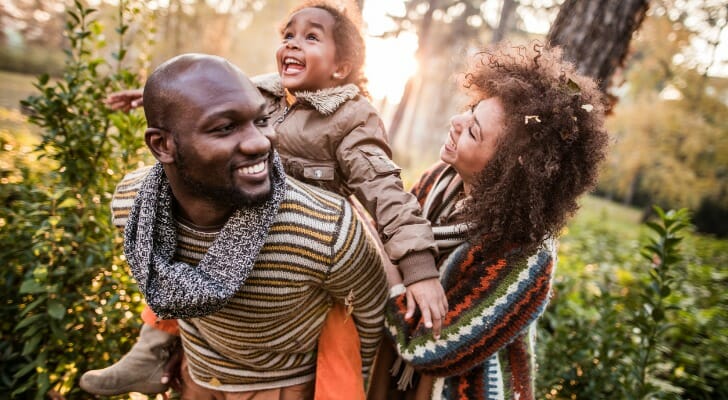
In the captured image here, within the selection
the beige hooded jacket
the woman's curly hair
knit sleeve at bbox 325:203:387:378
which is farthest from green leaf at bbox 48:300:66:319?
the woman's curly hair

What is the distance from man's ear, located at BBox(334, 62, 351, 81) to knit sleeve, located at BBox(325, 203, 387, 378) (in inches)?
33.0

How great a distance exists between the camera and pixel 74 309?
83.9 inches

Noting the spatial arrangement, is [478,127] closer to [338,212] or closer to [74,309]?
[338,212]

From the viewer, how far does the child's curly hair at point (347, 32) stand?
6.59 feet

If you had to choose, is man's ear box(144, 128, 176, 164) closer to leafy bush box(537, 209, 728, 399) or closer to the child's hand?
the child's hand

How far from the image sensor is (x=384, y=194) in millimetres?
1645

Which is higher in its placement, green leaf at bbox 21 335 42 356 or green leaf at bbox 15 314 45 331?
green leaf at bbox 15 314 45 331

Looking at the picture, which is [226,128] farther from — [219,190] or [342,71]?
[342,71]

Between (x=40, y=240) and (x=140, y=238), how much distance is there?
1.29 metres

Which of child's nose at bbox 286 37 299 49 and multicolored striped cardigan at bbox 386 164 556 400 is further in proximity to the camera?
child's nose at bbox 286 37 299 49

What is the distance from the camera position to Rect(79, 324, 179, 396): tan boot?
1.77 m

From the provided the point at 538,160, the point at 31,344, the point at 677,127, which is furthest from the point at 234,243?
the point at 677,127

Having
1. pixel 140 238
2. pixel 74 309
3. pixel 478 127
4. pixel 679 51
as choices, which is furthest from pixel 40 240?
pixel 679 51

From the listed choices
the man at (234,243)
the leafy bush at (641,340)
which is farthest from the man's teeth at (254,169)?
the leafy bush at (641,340)
